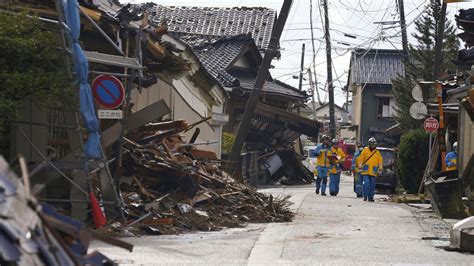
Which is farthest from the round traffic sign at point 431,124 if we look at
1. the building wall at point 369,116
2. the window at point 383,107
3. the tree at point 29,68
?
the window at point 383,107

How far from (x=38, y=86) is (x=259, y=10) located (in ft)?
111

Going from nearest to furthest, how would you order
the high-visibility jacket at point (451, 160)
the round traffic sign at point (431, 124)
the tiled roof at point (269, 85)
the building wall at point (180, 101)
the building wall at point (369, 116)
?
the high-visibility jacket at point (451, 160) → the building wall at point (180, 101) → the round traffic sign at point (431, 124) → the tiled roof at point (269, 85) → the building wall at point (369, 116)

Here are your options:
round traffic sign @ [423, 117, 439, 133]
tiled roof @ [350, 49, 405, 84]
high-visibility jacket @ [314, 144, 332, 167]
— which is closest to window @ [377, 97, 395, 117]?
tiled roof @ [350, 49, 405, 84]

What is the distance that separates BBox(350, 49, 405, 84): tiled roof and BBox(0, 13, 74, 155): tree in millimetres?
48866

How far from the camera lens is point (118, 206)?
12.8 meters

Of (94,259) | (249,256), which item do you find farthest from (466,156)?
(94,259)

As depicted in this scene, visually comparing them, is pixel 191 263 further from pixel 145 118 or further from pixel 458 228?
pixel 145 118

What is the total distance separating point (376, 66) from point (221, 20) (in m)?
20.5

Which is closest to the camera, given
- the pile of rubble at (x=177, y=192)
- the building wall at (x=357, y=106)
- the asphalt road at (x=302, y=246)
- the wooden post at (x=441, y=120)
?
the asphalt road at (x=302, y=246)

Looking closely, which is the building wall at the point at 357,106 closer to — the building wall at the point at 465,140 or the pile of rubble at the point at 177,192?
the building wall at the point at 465,140

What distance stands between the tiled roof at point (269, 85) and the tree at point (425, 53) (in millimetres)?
4901

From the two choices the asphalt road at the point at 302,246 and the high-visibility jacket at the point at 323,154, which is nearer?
the asphalt road at the point at 302,246

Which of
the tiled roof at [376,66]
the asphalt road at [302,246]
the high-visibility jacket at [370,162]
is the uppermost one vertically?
the tiled roof at [376,66]

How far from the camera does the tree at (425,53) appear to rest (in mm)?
34406
